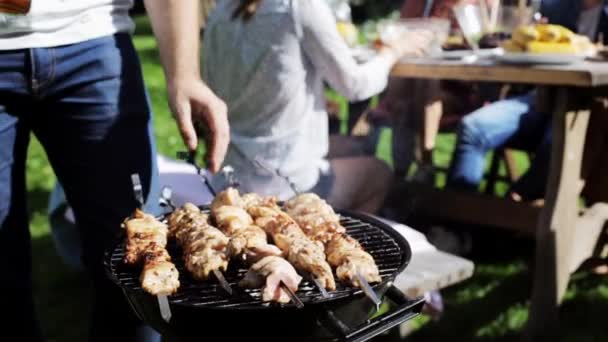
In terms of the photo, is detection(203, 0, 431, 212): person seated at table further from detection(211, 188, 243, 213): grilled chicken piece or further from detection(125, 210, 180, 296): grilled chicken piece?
detection(125, 210, 180, 296): grilled chicken piece

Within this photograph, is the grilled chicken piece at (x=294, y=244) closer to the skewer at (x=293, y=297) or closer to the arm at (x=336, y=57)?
the skewer at (x=293, y=297)

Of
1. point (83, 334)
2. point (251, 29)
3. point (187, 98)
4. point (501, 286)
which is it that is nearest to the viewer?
point (187, 98)

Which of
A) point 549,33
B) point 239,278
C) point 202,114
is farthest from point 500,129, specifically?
point 239,278

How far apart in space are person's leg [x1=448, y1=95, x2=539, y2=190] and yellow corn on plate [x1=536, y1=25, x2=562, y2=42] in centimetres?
87

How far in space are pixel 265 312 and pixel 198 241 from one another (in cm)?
35

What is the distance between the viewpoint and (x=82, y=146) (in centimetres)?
202

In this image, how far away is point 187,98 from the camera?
1876mm

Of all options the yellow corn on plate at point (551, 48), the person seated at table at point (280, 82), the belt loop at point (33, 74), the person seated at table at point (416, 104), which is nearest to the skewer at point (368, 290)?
the belt loop at point (33, 74)

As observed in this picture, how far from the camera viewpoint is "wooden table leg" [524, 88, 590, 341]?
293 centimetres

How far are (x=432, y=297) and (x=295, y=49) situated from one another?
4.37 ft

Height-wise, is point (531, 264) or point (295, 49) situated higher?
point (295, 49)

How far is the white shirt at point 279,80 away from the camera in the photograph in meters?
2.85

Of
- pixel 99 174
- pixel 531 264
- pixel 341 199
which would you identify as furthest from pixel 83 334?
pixel 531 264

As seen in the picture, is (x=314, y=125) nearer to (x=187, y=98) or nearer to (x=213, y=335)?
(x=187, y=98)
